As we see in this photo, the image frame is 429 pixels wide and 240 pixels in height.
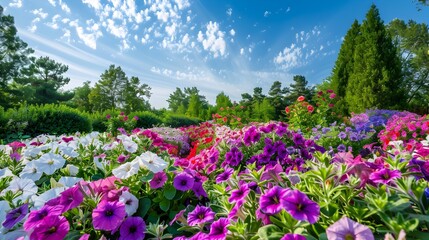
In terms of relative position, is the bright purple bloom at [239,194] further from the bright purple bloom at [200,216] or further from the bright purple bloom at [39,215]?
the bright purple bloom at [39,215]

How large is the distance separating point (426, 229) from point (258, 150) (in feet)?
7.79

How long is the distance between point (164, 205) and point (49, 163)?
95 centimetres

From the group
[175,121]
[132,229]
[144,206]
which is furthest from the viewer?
[175,121]

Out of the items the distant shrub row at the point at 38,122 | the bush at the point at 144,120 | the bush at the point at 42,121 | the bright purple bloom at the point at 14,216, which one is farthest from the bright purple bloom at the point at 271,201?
the bush at the point at 144,120

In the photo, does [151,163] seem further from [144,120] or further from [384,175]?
[144,120]

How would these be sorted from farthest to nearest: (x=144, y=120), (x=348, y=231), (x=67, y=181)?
1. (x=144, y=120)
2. (x=67, y=181)
3. (x=348, y=231)

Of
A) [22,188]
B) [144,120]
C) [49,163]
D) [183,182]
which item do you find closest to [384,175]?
[183,182]

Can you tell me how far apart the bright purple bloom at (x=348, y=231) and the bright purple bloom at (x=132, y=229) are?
0.75 m

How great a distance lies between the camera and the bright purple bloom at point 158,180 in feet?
4.41

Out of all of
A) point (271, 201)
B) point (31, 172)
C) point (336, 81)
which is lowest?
point (31, 172)

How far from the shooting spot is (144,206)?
127 centimetres

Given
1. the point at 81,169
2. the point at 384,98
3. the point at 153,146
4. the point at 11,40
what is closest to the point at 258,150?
the point at 153,146

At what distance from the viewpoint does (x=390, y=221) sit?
742 millimetres

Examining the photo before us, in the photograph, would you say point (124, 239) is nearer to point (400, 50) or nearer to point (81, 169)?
point (81, 169)
